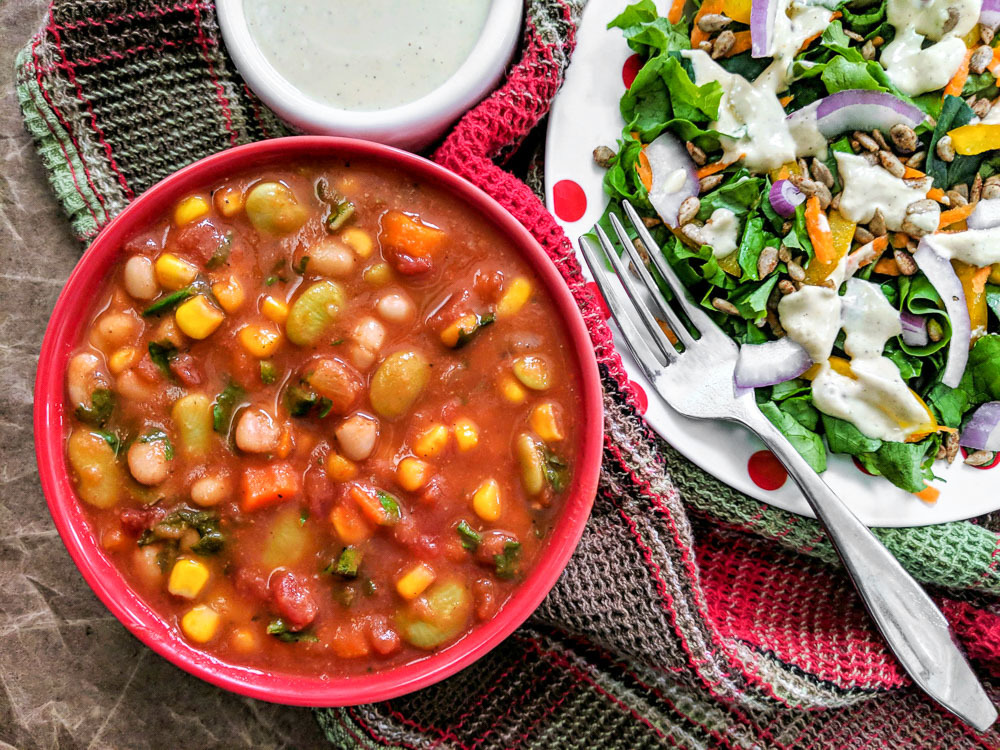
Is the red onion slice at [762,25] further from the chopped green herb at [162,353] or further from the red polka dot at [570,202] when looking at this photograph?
the chopped green herb at [162,353]

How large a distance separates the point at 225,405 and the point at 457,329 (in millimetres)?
514

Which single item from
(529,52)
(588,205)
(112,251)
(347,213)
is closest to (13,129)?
(112,251)

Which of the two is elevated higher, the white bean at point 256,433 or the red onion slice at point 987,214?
the red onion slice at point 987,214

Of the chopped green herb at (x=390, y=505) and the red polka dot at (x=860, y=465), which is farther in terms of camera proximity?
the red polka dot at (x=860, y=465)

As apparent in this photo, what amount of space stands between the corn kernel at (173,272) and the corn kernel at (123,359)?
16cm

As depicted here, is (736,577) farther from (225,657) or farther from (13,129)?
(13,129)

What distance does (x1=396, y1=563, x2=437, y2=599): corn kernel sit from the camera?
171cm

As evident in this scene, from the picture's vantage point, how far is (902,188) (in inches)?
79.7

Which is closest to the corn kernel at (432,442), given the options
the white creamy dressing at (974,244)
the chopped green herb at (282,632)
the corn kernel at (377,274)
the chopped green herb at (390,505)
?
the chopped green herb at (390,505)

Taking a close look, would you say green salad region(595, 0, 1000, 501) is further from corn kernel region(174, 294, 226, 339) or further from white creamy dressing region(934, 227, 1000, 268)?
corn kernel region(174, 294, 226, 339)

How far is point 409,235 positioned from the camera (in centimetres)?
174

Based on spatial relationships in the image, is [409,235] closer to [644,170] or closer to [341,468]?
[341,468]

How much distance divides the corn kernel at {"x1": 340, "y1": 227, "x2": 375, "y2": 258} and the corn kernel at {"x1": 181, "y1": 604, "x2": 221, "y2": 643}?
2.69 feet

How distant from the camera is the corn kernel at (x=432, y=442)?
1720 millimetres
